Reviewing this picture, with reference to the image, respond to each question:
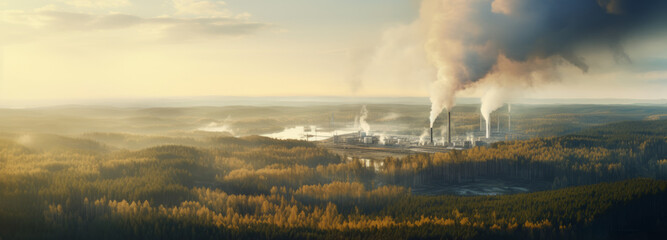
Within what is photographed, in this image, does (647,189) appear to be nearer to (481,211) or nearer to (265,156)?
(481,211)

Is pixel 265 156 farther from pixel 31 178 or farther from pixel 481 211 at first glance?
pixel 481 211

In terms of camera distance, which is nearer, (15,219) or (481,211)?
(15,219)

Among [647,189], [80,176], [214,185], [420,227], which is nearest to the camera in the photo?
[420,227]

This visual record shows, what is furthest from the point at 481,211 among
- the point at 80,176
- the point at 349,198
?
the point at 80,176

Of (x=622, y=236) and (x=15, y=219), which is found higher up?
(x=15, y=219)

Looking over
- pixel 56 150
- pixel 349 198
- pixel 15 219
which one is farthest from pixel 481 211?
pixel 56 150

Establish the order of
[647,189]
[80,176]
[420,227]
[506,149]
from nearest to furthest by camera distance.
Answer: [420,227], [647,189], [80,176], [506,149]
